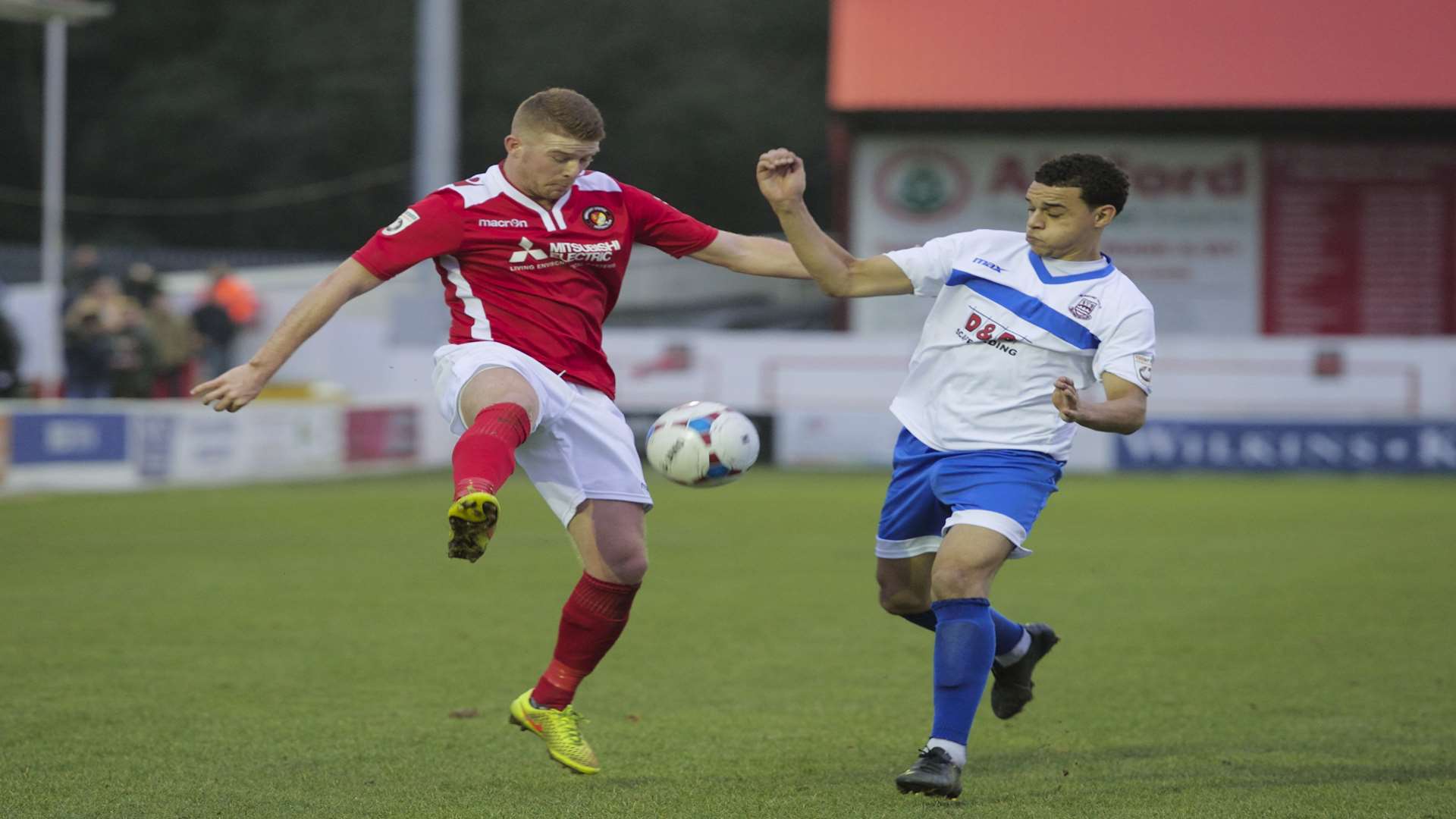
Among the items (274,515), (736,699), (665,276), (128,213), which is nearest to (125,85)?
(128,213)

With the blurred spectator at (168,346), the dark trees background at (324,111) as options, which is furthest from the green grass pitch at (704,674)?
the dark trees background at (324,111)

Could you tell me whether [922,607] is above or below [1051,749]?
above

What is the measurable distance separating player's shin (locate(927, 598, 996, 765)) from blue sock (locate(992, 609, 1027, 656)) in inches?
29.7

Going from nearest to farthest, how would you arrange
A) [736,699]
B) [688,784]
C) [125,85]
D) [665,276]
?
[688,784] → [736,699] → [665,276] → [125,85]

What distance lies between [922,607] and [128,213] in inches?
1356

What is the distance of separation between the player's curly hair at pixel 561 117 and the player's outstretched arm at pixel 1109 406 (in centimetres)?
152

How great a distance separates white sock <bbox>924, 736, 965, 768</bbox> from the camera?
206 inches

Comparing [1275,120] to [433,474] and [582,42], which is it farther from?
[582,42]

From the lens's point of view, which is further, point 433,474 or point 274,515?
point 433,474

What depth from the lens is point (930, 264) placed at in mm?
5719

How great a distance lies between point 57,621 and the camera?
8.76 m

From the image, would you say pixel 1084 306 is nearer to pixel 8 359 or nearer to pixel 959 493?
pixel 959 493

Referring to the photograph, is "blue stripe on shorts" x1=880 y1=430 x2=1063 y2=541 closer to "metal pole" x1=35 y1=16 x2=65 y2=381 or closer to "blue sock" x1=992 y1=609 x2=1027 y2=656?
"blue sock" x1=992 y1=609 x2=1027 y2=656

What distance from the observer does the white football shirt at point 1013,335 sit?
5.56m
